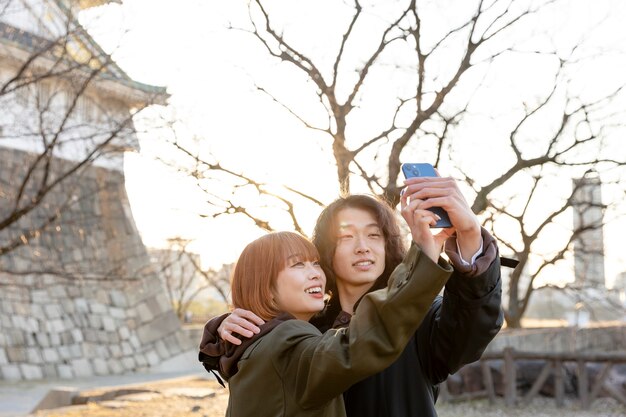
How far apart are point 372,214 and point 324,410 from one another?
0.74 m

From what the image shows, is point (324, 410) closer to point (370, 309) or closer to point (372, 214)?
point (370, 309)

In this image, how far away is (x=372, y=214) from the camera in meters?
2.38

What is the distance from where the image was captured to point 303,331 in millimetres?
1876

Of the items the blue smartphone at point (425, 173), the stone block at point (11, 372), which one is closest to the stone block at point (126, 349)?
the stone block at point (11, 372)

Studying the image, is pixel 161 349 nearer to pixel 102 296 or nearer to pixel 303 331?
→ pixel 102 296

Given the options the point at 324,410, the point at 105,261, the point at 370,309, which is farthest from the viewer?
the point at 105,261

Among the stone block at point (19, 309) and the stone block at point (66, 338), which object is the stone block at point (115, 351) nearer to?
the stone block at point (66, 338)

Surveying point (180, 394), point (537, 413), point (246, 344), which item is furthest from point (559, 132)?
point (246, 344)

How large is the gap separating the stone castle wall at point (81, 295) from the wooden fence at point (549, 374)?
5.82 m

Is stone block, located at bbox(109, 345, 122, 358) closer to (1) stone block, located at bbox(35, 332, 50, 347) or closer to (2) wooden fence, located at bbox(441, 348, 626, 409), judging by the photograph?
(1) stone block, located at bbox(35, 332, 50, 347)

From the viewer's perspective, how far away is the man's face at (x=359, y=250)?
2336 millimetres

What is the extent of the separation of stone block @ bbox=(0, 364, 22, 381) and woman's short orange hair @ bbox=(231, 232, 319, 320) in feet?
41.0

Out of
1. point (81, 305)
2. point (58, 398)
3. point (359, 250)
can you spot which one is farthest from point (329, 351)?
point (81, 305)

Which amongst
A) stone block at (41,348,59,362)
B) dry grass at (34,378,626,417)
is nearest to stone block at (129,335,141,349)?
stone block at (41,348,59,362)
